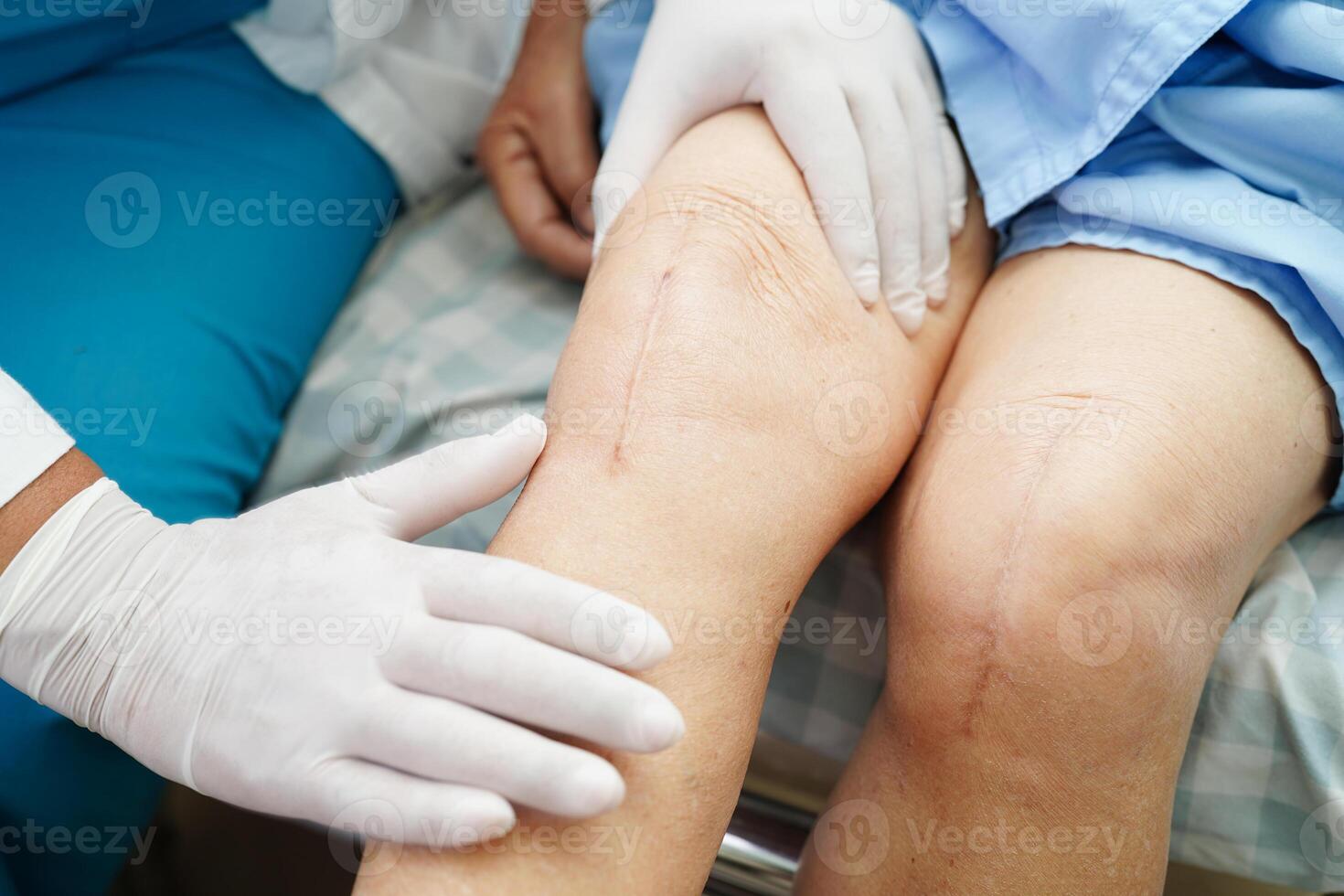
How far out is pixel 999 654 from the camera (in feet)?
2.33

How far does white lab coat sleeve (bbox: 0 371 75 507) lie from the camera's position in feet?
2.50

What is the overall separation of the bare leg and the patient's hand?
0.66 metres

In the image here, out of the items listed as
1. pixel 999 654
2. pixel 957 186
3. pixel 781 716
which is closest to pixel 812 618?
pixel 781 716

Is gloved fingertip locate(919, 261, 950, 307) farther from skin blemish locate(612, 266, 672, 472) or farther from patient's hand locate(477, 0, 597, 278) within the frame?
patient's hand locate(477, 0, 597, 278)

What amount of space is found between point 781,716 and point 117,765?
25.4 inches

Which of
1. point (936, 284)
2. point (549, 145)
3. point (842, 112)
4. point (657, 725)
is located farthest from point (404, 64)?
point (657, 725)

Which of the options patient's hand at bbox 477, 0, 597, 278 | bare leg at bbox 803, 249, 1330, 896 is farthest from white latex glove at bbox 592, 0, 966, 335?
patient's hand at bbox 477, 0, 597, 278

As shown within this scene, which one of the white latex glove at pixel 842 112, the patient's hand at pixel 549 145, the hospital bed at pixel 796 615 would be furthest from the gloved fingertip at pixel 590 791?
the patient's hand at pixel 549 145

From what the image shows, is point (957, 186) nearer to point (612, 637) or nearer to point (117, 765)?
point (612, 637)

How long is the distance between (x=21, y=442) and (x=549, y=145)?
766mm

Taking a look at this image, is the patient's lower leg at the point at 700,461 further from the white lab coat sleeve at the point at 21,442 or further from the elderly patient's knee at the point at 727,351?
the white lab coat sleeve at the point at 21,442

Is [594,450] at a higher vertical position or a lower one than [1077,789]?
higher

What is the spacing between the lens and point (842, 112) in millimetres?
899

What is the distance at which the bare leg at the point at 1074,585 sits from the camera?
70cm
